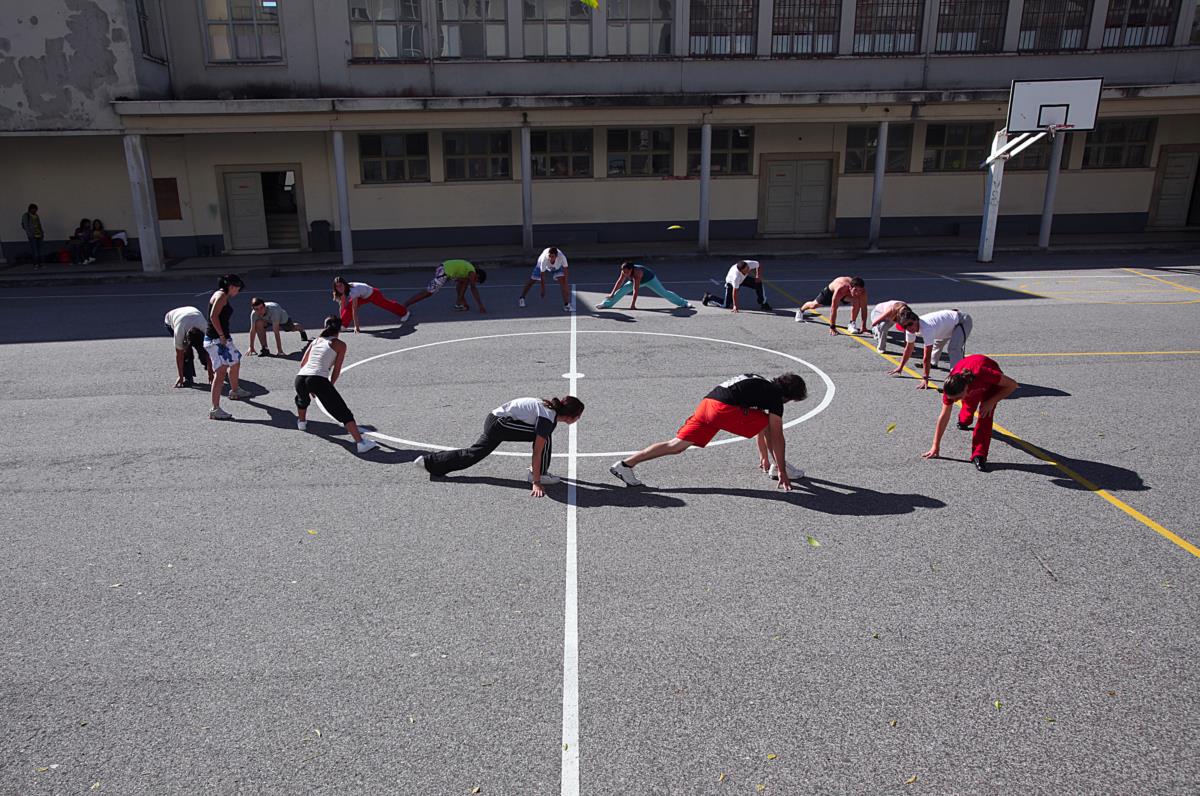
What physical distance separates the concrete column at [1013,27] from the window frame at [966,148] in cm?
242

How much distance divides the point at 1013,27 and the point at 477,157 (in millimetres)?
16497

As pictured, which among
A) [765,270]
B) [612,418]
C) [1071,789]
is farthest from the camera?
[765,270]

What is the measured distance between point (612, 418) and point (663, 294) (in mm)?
6973

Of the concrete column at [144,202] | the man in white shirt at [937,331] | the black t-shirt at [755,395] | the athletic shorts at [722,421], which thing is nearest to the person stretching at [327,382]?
the athletic shorts at [722,421]

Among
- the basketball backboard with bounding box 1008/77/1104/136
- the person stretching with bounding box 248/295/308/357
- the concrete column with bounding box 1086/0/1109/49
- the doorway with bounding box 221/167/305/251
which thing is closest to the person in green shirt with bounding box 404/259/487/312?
the person stretching with bounding box 248/295/308/357

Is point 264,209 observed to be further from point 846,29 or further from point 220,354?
point 846,29

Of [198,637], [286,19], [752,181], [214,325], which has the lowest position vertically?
[198,637]

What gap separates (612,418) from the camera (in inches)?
414

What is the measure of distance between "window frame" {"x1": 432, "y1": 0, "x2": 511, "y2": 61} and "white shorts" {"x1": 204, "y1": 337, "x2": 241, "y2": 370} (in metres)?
15.4

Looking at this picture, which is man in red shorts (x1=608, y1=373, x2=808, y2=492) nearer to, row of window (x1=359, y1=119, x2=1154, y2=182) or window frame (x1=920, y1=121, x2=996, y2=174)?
row of window (x1=359, y1=119, x2=1154, y2=182)

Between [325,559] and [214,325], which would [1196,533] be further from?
[214,325]

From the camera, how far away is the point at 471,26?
2377cm

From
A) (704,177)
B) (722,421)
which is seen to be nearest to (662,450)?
(722,421)

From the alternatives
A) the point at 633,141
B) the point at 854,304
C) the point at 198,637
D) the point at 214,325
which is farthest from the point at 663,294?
the point at 198,637
